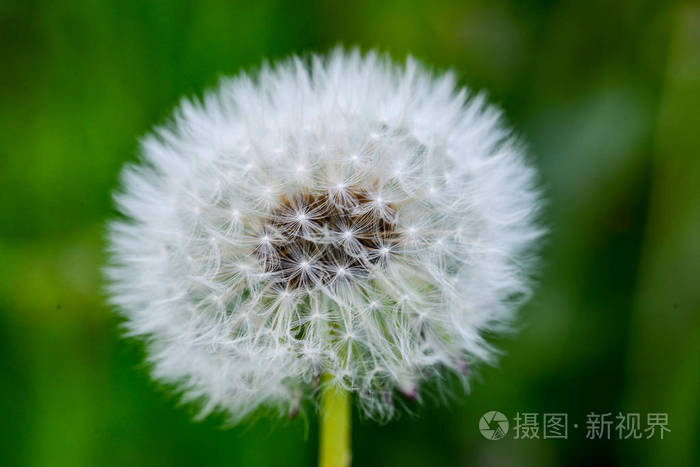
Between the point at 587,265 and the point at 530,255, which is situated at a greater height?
the point at 587,265

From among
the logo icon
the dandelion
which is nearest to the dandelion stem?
the dandelion

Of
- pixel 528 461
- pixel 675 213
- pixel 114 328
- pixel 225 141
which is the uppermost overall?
pixel 675 213

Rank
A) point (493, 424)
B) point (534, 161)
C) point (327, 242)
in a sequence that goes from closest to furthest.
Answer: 1. point (327, 242)
2. point (493, 424)
3. point (534, 161)

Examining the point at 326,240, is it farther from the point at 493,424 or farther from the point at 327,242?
the point at 493,424

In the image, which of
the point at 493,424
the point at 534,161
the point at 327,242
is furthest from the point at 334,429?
the point at 534,161

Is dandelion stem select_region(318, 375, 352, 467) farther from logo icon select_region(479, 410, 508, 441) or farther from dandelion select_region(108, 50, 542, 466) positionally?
logo icon select_region(479, 410, 508, 441)

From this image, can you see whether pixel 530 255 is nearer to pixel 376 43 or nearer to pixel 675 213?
pixel 675 213

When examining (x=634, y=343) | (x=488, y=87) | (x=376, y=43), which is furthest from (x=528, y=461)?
(x=376, y=43)
